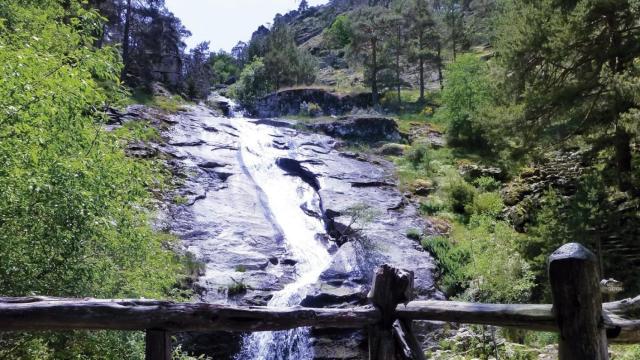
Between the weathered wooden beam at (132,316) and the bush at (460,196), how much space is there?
1704 centimetres

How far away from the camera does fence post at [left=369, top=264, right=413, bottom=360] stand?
12.5ft

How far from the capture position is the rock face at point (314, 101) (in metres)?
38.3

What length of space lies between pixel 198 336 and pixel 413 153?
16.2 meters

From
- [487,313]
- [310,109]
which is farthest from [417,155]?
[487,313]

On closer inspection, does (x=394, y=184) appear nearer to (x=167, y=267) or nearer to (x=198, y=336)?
(x=198, y=336)

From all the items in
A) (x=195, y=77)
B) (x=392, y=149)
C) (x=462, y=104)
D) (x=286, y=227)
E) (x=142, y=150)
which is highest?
(x=195, y=77)

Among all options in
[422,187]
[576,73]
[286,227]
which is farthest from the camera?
[422,187]

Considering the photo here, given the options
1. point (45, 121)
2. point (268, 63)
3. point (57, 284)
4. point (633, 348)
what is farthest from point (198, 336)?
point (268, 63)

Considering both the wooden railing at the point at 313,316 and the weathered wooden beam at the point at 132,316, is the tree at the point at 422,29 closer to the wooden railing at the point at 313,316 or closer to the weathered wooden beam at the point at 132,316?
the wooden railing at the point at 313,316

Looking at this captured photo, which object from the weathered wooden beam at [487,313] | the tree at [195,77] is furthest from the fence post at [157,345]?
the tree at [195,77]

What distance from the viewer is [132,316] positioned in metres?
2.89

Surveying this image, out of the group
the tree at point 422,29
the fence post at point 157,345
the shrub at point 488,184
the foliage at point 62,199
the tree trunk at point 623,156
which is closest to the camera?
the fence post at point 157,345

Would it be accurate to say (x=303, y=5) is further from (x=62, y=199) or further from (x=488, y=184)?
(x=62, y=199)

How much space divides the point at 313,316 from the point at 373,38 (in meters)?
38.3
